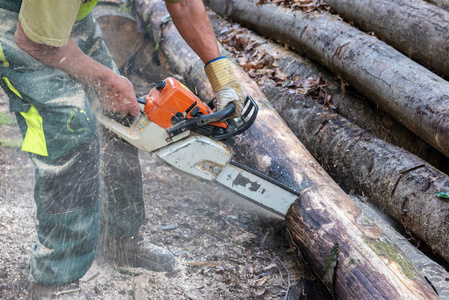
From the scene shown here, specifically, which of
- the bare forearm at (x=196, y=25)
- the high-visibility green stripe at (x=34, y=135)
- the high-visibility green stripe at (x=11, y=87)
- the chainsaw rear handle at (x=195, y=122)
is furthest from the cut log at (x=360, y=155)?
the high-visibility green stripe at (x=11, y=87)

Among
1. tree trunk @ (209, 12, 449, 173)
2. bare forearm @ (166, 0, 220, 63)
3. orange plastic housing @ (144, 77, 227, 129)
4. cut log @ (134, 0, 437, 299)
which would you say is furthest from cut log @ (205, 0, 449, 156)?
orange plastic housing @ (144, 77, 227, 129)

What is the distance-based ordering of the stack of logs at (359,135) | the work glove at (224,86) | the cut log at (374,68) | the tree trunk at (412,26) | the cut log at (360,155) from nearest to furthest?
1. the stack of logs at (359,135)
2. the work glove at (224,86)
3. the cut log at (360,155)
4. the cut log at (374,68)
5. the tree trunk at (412,26)

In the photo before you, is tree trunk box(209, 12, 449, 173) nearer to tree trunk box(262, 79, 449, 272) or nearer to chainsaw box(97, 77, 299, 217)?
tree trunk box(262, 79, 449, 272)

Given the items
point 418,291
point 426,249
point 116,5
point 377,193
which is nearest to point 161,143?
point 418,291

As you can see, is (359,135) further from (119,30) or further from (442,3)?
(119,30)

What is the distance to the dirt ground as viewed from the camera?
265 centimetres

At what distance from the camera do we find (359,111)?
394cm

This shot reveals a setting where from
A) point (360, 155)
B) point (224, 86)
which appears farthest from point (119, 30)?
point (360, 155)

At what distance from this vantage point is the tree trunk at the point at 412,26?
141 inches

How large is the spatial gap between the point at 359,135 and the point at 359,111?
1.66 feet

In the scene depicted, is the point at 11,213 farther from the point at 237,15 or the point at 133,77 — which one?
the point at 237,15

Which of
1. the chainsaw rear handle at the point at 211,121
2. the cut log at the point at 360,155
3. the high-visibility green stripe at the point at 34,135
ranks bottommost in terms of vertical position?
the cut log at the point at 360,155

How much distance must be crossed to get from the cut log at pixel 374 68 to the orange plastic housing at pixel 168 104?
5.60 feet

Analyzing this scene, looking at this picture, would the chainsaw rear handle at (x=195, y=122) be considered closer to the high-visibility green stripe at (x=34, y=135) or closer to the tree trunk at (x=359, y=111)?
the high-visibility green stripe at (x=34, y=135)
